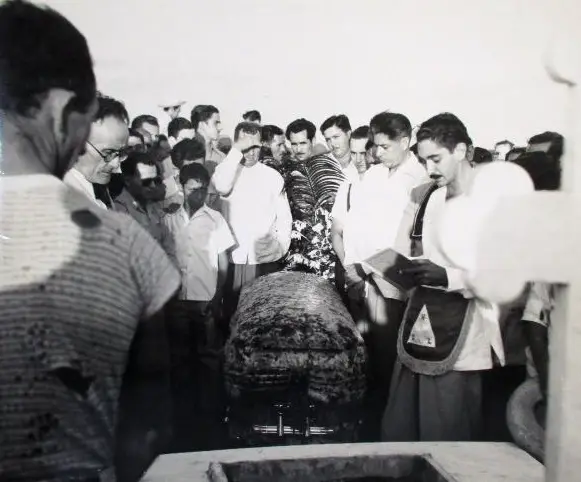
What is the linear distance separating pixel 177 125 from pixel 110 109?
183 millimetres

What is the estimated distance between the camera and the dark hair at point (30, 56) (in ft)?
4.99

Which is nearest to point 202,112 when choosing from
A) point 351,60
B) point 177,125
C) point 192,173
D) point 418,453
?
point 177,125

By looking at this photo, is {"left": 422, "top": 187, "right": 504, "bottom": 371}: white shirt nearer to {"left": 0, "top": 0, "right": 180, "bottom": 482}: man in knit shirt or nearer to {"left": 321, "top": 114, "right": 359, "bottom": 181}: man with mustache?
{"left": 321, "top": 114, "right": 359, "bottom": 181}: man with mustache

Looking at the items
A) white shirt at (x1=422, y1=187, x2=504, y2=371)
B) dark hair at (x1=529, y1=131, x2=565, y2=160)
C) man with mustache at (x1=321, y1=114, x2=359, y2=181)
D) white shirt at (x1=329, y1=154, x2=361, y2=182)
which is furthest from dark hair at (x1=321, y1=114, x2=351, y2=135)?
→ dark hair at (x1=529, y1=131, x2=565, y2=160)

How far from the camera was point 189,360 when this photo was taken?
69.5 inches

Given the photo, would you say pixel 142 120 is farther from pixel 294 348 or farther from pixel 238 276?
pixel 294 348

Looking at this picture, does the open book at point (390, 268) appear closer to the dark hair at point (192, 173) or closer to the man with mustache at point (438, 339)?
the man with mustache at point (438, 339)

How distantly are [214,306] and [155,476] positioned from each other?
520 millimetres

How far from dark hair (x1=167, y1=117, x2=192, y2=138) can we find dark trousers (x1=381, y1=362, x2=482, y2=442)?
93 centimetres

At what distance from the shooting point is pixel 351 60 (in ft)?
5.83

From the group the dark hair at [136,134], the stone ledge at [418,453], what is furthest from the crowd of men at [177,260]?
the stone ledge at [418,453]

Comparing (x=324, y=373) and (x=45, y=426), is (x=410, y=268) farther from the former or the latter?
(x=45, y=426)

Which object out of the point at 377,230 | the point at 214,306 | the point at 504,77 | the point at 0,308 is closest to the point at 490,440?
the point at 377,230

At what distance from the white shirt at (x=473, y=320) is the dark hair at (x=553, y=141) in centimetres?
30
